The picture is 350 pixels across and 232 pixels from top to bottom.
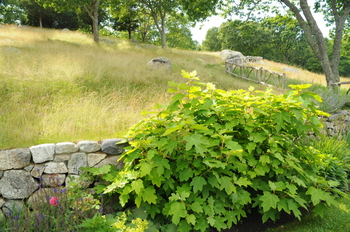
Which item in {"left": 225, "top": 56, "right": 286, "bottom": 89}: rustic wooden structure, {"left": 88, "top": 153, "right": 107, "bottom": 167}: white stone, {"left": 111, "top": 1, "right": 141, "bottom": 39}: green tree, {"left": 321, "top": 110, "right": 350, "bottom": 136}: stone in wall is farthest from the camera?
{"left": 111, "top": 1, "right": 141, "bottom": 39}: green tree

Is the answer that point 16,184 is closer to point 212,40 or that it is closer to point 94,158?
point 94,158

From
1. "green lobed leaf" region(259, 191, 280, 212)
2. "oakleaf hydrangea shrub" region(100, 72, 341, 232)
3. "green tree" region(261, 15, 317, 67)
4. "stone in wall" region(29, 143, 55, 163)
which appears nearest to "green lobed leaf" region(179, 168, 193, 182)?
"oakleaf hydrangea shrub" region(100, 72, 341, 232)

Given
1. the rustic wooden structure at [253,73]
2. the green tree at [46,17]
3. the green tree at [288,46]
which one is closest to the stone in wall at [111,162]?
the rustic wooden structure at [253,73]

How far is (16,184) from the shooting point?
10.9ft

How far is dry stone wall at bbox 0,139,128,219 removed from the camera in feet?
10.8

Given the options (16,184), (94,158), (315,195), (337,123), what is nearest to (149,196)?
(94,158)

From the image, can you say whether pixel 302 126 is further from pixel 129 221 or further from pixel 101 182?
pixel 101 182

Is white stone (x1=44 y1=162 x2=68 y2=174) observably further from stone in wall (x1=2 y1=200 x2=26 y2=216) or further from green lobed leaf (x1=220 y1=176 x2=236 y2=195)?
green lobed leaf (x1=220 y1=176 x2=236 y2=195)

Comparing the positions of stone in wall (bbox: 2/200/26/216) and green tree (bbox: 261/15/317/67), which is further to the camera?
green tree (bbox: 261/15/317/67)

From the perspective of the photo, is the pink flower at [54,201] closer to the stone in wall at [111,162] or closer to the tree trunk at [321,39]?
the stone in wall at [111,162]

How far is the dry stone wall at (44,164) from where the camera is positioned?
3.30 m

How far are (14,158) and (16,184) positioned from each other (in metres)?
0.34

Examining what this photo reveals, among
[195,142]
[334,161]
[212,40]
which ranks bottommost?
[334,161]

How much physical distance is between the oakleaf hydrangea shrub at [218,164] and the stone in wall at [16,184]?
118 cm
